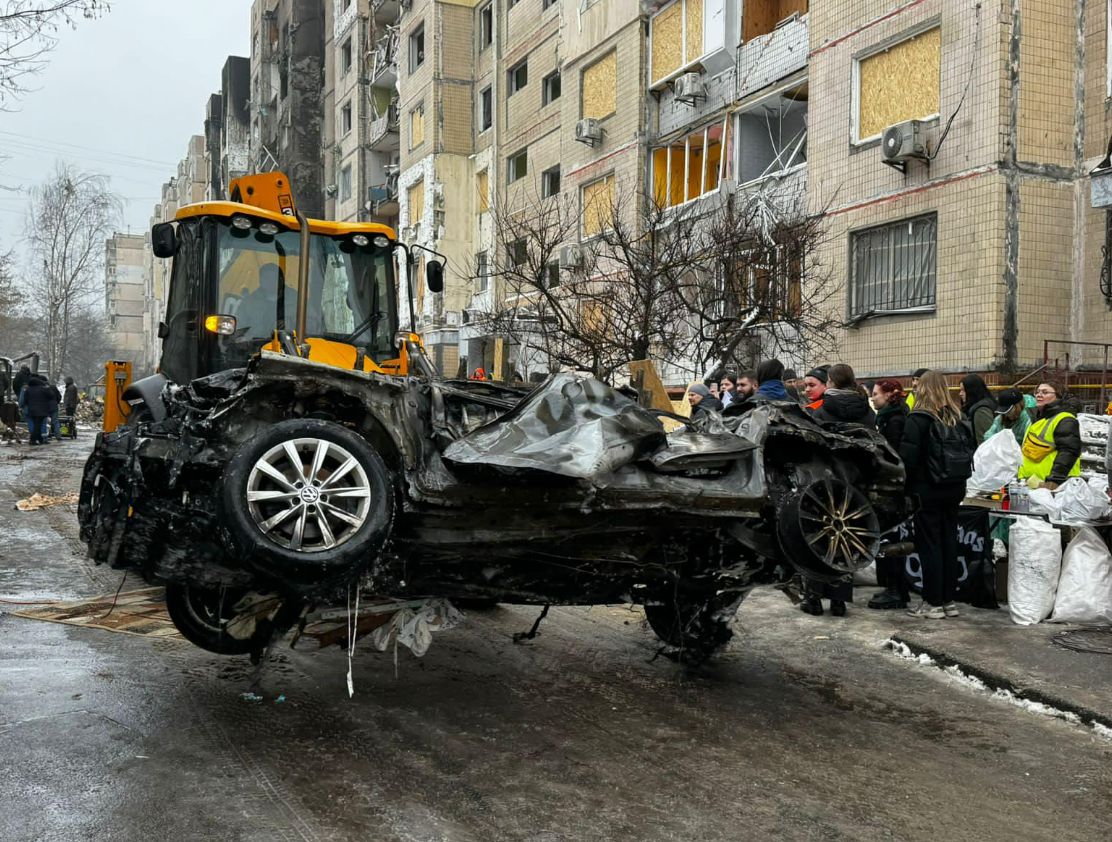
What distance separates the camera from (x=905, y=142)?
14.6 m

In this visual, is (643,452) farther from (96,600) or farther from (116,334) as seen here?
(116,334)

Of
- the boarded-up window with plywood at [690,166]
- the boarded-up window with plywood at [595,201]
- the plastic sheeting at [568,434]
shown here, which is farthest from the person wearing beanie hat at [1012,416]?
the boarded-up window with plywood at [595,201]

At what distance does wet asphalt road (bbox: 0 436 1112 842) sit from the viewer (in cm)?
380

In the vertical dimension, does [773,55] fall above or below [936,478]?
above

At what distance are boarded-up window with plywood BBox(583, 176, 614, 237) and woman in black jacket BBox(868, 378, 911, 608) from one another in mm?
15951

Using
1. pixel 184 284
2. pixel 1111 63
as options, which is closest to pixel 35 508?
pixel 184 284

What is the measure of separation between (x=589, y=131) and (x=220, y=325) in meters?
18.2

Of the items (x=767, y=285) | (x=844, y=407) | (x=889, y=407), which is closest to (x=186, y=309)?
(x=844, y=407)

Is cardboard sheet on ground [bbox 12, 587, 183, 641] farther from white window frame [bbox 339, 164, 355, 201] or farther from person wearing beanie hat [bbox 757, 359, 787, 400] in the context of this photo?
white window frame [bbox 339, 164, 355, 201]

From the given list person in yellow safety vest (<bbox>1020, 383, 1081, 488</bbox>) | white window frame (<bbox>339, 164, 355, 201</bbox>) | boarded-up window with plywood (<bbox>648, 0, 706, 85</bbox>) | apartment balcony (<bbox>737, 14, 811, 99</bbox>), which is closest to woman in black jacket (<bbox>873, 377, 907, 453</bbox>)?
person in yellow safety vest (<bbox>1020, 383, 1081, 488</bbox>)

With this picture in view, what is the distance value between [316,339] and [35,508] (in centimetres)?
791

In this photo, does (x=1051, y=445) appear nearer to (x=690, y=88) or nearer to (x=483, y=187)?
(x=690, y=88)

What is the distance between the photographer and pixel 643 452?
4.75 meters

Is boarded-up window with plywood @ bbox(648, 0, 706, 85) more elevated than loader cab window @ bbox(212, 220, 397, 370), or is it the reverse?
boarded-up window with plywood @ bbox(648, 0, 706, 85)
